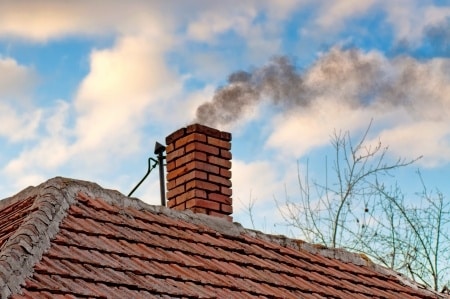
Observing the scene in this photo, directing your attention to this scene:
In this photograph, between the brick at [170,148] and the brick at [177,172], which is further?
the brick at [170,148]

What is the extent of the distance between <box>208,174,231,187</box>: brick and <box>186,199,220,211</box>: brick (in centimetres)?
28

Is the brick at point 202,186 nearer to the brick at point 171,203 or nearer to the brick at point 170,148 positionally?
the brick at point 171,203

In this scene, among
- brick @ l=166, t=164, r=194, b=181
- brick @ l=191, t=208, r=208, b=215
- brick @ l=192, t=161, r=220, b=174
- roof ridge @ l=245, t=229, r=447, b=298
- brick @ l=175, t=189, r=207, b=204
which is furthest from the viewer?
brick @ l=166, t=164, r=194, b=181

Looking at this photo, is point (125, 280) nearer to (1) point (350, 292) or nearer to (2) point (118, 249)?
(2) point (118, 249)

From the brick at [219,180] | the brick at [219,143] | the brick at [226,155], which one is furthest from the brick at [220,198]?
the brick at [219,143]

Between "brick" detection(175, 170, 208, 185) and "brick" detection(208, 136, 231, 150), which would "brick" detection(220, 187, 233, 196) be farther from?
"brick" detection(208, 136, 231, 150)

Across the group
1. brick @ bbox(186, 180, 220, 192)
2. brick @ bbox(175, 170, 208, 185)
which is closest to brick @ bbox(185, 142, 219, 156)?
brick @ bbox(175, 170, 208, 185)

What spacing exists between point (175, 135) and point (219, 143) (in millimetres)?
516

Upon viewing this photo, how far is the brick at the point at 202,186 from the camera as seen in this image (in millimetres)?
11820

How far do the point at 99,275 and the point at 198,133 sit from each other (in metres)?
3.97

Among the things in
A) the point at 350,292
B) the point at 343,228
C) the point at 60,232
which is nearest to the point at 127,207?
the point at 60,232

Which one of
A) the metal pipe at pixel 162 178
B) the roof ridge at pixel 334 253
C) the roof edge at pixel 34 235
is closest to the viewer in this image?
the roof edge at pixel 34 235

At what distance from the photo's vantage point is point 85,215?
943 centimetres

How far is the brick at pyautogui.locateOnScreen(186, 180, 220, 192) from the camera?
11.8 meters
